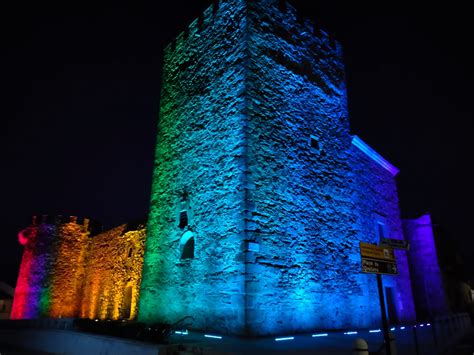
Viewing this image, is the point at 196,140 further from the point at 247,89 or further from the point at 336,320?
the point at 336,320

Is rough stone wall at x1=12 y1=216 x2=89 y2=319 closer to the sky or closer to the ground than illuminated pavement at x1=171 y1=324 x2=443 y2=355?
closer to the sky

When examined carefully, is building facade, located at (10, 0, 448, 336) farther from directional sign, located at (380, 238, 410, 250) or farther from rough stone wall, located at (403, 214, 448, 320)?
rough stone wall, located at (403, 214, 448, 320)

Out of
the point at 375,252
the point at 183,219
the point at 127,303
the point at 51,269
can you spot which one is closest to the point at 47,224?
the point at 51,269

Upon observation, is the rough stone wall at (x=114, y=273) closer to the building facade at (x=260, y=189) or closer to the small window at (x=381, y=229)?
the building facade at (x=260, y=189)

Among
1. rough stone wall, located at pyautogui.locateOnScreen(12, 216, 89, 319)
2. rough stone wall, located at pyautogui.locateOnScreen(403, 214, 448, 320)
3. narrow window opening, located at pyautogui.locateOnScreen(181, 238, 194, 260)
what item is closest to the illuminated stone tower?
narrow window opening, located at pyautogui.locateOnScreen(181, 238, 194, 260)

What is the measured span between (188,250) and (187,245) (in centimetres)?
13

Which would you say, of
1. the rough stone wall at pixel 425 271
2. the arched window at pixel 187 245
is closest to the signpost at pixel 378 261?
the arched window at pixel 187 245

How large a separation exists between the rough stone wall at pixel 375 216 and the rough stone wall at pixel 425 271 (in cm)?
253

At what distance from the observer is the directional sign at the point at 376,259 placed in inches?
167

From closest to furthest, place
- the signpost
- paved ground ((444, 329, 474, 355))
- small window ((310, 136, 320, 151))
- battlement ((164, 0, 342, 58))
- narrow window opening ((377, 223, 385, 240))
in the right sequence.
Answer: the signpost
paved ground ((444, 329, 474, 355))
small window ((310, 136, 320, 151))
battlement ((164, 0, 342, 58))
narrow window opening ((377, 223, 385, 240))

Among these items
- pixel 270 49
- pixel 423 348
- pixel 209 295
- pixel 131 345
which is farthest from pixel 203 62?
pixel 423 348

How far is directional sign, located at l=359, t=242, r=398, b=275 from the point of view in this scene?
423 cm

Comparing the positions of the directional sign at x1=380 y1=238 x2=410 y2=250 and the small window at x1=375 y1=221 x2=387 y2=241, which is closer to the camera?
the directional sign at x1=380 y1=238 x2=410 y2=250

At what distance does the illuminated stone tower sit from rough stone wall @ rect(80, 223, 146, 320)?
13.2ft
